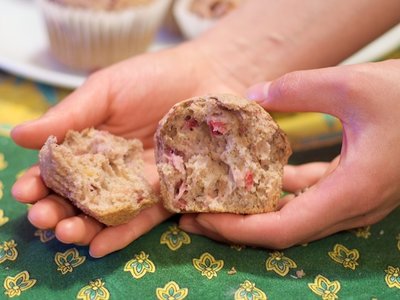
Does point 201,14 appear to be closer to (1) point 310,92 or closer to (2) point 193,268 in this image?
(1) point 310,92

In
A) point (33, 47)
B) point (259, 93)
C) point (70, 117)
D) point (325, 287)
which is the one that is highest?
point (259, 93)

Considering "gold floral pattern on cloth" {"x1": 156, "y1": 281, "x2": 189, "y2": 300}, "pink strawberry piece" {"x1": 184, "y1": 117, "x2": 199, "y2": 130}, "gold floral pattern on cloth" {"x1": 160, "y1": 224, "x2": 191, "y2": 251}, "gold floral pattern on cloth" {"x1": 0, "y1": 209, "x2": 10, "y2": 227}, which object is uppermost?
"pink strawberry piece" {"x1": 184, "y1": 117, "x2": 199, "y2": 130}

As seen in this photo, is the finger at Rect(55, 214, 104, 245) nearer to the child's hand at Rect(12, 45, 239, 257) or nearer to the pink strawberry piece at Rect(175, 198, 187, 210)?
the child's hand at Rect(12, 45, 239, 257)

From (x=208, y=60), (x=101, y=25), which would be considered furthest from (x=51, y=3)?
(x=208, y=60)

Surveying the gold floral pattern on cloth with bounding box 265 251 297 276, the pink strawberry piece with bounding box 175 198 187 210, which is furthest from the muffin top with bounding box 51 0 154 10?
the gold floral pattern on cloth with bounding box 265 251 297 276

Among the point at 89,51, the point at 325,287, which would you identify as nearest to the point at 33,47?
the point at 89,51

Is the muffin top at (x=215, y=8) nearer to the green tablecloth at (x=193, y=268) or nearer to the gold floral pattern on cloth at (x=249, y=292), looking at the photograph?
the green tablecloth at (x=193, y=268)

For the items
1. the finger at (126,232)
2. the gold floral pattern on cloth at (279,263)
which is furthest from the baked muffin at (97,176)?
the gold floral pattern on cloth at (279,263)
